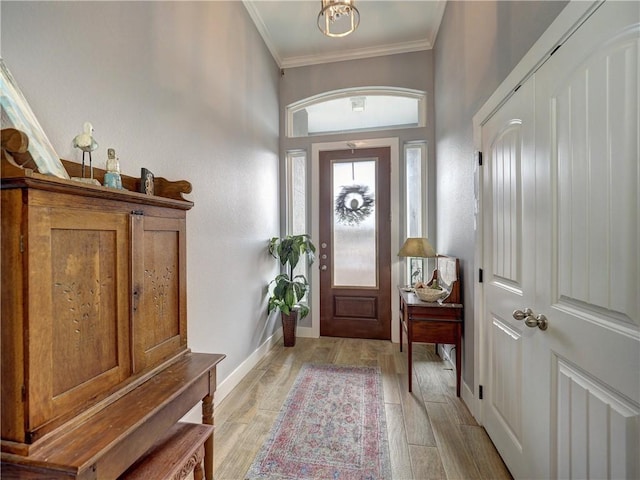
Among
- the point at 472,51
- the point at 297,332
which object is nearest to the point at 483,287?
the point at 472,51

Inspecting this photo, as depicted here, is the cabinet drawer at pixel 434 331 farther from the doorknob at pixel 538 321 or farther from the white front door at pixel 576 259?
the doorknob at pixel 538 321

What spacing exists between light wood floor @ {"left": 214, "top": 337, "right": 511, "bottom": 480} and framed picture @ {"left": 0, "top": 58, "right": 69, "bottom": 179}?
1.69 metres

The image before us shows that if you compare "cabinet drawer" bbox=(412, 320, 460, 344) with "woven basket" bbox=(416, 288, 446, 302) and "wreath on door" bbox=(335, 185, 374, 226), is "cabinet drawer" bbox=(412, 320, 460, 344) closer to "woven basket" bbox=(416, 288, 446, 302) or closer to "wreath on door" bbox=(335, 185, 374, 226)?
"woven basket" bbox=(416, 288, 446, 302)

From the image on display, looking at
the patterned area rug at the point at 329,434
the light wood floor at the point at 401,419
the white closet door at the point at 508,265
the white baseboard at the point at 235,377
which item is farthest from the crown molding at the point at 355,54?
the patterned area rug at the point at 329,434

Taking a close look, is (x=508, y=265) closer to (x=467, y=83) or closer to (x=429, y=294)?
(x=429, y=294)

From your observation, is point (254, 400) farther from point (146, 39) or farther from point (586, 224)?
point (146, 39)

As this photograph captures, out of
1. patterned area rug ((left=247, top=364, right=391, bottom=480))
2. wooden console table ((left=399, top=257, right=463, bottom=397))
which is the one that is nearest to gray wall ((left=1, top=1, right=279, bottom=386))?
patterned area rug ((left=247, top=364, right=391, bottom=480))

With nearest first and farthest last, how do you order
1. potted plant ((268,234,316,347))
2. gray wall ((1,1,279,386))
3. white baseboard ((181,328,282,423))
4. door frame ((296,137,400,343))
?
gray wall ((1,1,279,386)) → white baseboard ((181,328,282,423)) → potted plant ((268,234,316,347)) → door frame ((296,137,400,343))

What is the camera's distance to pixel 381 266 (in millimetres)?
3717

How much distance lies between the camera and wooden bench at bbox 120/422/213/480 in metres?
1.06

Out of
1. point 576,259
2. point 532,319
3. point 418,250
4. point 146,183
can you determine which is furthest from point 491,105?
point 146,183

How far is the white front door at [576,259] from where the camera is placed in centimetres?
86

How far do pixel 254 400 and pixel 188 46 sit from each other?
2650mm

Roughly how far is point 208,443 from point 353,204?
2.94 m
